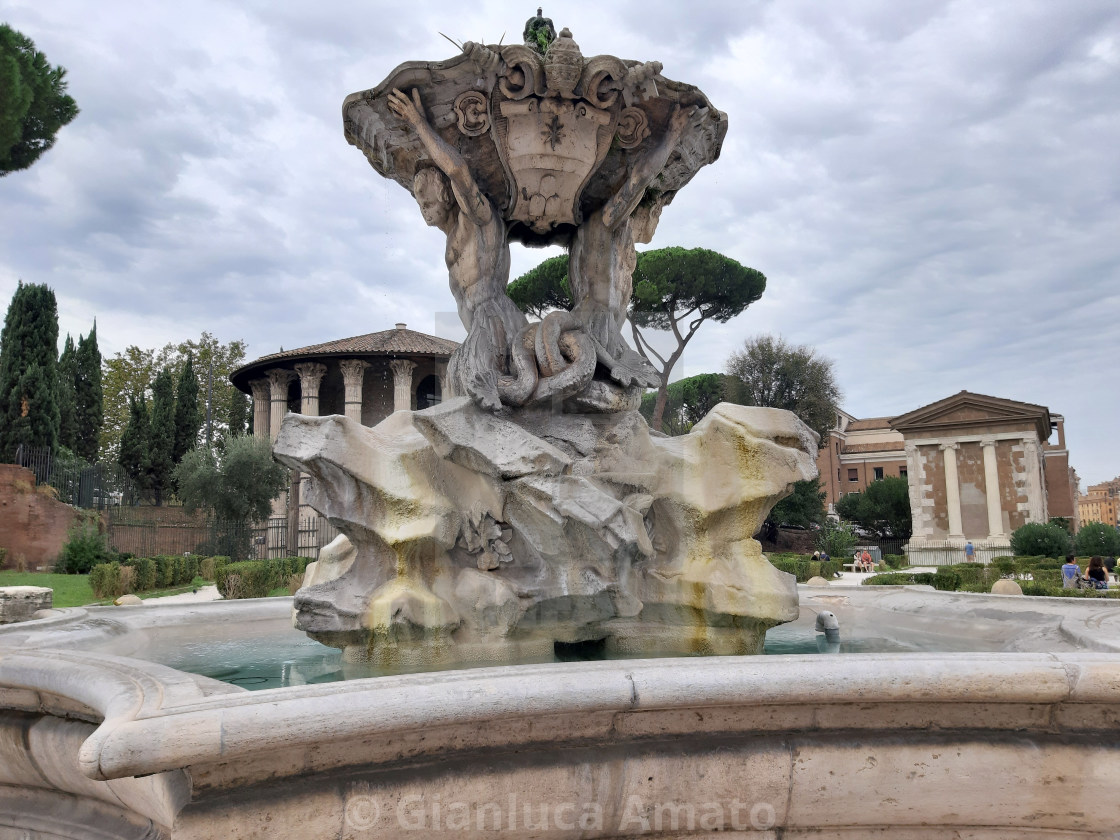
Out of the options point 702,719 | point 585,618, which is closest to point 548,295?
point 585,618

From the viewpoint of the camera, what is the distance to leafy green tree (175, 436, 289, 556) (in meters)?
23.3

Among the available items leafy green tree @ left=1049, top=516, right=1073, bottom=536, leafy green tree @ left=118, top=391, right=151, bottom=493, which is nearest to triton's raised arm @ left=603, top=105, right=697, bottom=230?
leafy green tree @ left=118, top=391, right=151, bottom=493

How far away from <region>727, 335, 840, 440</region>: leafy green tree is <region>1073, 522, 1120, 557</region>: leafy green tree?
1068cm

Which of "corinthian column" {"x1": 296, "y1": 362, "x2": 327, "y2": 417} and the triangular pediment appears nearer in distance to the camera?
"corinthian column" {"x1": 296, "y1": 362, "x2": 327, "y2": 417}

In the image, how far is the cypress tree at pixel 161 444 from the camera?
28.5 metres

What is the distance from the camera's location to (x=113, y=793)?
84.4 inches

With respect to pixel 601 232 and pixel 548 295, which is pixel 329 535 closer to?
pixel 548 295

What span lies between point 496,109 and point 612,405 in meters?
1.75

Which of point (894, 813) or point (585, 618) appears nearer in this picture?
point (894, 813)

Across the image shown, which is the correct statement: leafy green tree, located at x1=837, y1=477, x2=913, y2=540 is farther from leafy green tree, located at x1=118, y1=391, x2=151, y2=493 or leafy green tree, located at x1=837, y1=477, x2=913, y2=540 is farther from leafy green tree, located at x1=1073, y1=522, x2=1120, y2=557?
leafy green tree, located at x1=118, y1=391, x2=151, y2=493

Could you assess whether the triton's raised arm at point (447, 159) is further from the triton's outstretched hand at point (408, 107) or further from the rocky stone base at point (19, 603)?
the rocky stone base at point (19, 603)

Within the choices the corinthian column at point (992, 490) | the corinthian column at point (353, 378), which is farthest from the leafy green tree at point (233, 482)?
the corinthian column at point (992, 490)

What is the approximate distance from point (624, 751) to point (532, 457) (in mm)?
1783

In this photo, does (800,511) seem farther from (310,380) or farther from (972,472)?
(310,380)
